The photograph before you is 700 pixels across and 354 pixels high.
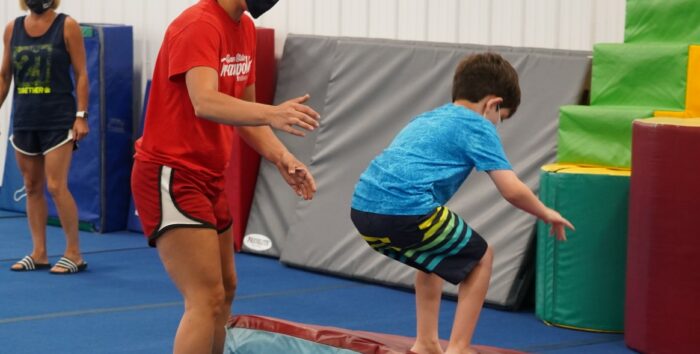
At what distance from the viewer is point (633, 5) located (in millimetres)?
5785

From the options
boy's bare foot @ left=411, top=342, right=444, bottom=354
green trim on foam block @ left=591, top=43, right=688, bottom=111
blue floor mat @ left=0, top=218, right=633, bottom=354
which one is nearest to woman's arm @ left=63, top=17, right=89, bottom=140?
blue floor mat @ left=0, top=218, right=633, bottom=354

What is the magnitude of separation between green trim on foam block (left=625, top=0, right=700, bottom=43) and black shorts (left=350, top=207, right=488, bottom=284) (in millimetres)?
1934

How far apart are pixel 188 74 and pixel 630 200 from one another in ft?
7.86

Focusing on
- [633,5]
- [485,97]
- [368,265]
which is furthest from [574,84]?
[485,97]

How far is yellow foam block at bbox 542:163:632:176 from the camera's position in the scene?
216 inches

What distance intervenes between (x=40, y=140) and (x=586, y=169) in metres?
3.14

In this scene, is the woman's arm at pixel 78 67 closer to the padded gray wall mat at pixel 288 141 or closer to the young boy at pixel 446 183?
the padded gray wall mat at pixel 288 141

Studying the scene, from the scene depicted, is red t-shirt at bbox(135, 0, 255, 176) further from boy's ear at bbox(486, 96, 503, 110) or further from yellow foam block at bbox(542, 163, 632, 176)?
yellow foam block at bbox(542, 163, 632, 176)

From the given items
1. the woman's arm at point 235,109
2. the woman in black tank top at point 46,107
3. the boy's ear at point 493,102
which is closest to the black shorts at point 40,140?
the woman in black tank top at point 46,107

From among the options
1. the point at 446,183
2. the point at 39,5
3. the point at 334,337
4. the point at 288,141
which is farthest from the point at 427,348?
the point at 39,5

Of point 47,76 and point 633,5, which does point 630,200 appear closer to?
point 633,5

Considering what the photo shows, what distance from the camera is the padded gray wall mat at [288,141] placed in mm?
7617

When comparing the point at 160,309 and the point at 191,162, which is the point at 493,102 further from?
the point at 160,309

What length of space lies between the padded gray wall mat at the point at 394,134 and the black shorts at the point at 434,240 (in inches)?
72.1
